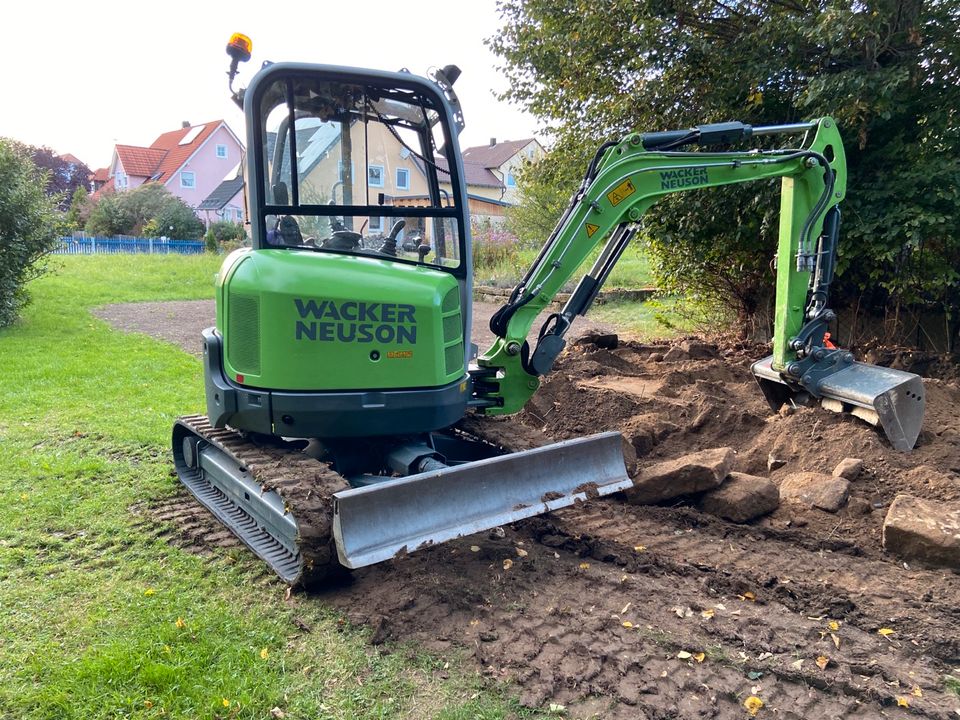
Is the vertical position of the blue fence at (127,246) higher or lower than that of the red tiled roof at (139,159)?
lower

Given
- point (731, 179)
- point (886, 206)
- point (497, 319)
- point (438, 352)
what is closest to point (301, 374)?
point (438, 352)

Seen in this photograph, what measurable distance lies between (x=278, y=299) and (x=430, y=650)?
5.97ft

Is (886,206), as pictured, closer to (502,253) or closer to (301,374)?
(301,374)

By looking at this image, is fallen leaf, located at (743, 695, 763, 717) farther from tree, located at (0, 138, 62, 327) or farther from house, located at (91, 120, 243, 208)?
house, located at (91, 120, 243, 208)

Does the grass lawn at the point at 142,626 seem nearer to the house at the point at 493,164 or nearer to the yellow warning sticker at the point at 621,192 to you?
the yellow warning sticker at the point at 621,192

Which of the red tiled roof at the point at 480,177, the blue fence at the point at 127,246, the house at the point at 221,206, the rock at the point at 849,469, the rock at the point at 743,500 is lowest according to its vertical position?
the rock at the point at 743,500

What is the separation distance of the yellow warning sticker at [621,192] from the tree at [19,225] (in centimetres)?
1093

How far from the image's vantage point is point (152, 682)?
3023mm

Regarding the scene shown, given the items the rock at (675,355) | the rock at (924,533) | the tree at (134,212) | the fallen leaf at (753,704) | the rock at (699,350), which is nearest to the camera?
the fallen leaf at (753,704)

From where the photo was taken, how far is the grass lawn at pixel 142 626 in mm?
2922

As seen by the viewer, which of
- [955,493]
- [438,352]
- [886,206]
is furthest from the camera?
[886,206]

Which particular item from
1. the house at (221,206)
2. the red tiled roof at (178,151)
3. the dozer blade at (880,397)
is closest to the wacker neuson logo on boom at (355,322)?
the dozer blade at (880,397)

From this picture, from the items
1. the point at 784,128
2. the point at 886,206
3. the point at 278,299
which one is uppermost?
the point at 784,128

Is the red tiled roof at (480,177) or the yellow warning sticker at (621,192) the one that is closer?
the yellow warning sticker at (621,192)
